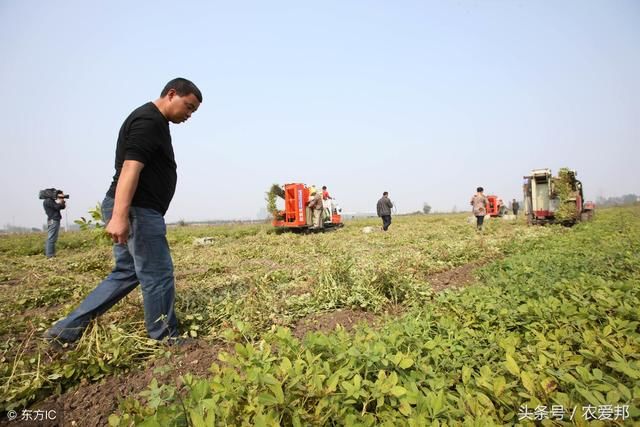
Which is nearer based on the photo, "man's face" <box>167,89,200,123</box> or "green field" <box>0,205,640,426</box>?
"green field" <box>0,205,640,426</box>

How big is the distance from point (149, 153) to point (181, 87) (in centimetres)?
64

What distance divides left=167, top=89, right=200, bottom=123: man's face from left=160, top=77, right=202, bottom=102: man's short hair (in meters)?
0.03

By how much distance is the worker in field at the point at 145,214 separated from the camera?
2.45 metres

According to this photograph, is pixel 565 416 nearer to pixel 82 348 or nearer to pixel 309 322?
pixel 309 322

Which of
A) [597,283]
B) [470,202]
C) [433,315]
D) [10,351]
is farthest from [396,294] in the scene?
[470,202]

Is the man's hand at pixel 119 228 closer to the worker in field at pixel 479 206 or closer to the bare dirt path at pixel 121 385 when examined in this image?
the bare dirt path at pixel 121 385

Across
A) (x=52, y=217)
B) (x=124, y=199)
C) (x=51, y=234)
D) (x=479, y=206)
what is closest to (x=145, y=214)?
(x=124, y=199)

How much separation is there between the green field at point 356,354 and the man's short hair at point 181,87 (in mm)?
1500

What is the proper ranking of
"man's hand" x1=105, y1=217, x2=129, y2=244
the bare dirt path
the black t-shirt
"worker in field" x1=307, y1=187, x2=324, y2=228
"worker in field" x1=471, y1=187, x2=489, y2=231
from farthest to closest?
"worker in field" x1=307, y1=187, x2=324, y2=228 < "worker in field" x1=471, y1=187, x2=489, y2=231 < the black t-shirt < "man's hand" x1=105, y1=217, x2=129, y2=244 < the bare dirt path

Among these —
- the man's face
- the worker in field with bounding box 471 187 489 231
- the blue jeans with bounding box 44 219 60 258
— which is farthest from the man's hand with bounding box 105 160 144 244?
the worker in field with bounding box 471 187 489 231

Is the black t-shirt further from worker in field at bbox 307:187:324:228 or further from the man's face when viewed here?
worker in field at bbox 307:187:324:228

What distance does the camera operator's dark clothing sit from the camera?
354 inches

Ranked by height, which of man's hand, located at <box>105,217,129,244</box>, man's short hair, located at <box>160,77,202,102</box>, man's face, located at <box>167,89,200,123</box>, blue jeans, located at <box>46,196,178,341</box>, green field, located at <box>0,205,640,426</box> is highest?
man's short hair, located at <box>160,77,202,102</box>

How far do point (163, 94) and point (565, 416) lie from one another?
3328 millimetres
